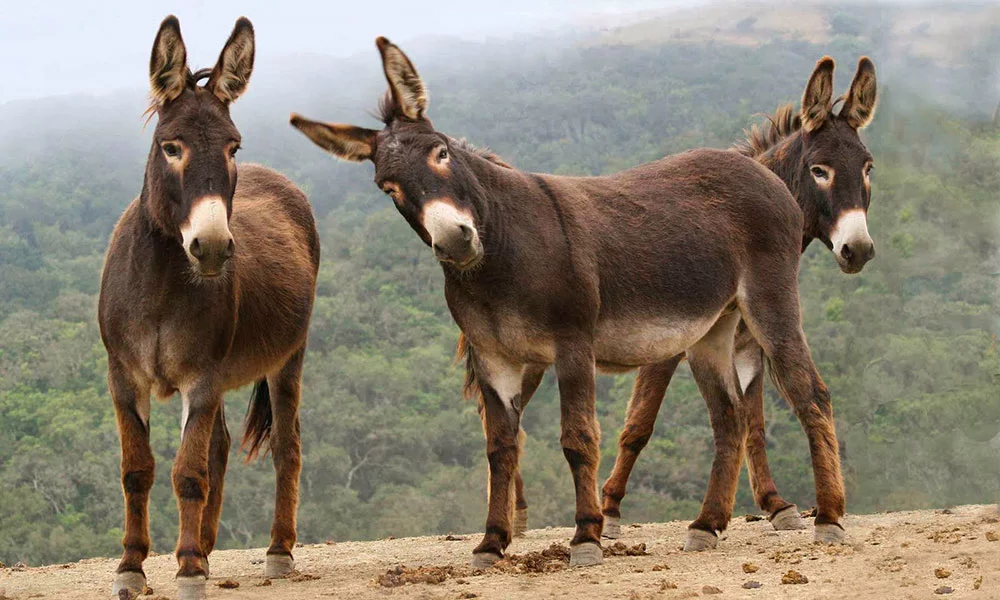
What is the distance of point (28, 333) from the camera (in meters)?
40.4

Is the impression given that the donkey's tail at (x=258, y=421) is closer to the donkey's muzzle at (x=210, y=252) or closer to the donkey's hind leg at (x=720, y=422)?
the donkey's muzzle at (x=210, y=252)

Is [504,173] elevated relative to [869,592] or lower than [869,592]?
elevated

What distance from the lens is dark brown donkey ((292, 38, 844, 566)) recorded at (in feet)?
22.3

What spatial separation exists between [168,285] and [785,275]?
3.79 meters

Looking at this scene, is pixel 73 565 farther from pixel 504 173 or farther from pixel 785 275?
pixel 785 275

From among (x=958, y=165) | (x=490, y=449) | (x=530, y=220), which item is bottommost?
(x=490, y=449)

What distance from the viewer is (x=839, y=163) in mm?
8516

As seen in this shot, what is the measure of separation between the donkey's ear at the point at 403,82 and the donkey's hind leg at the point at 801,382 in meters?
2.43

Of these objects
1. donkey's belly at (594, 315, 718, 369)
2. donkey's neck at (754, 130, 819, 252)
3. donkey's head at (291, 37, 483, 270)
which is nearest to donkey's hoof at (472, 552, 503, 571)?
donkey's belly at (594, 315, 718, 369)

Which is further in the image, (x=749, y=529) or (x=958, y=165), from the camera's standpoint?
(x=958, y=165)

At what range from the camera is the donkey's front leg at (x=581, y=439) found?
6.78 metres

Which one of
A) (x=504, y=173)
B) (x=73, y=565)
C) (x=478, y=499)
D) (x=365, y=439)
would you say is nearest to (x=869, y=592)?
(x=504, y=173)

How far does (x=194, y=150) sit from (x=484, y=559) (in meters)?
2.76

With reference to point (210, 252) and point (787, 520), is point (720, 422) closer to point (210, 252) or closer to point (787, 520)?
point (787, 520)
